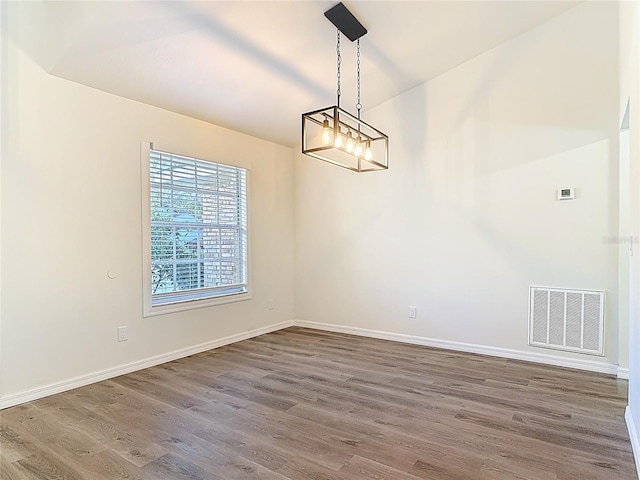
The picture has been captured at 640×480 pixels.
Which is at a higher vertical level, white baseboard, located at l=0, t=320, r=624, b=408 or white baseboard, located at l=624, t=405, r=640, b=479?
white baseboard, located at l=624, t=405, r=640, b=479

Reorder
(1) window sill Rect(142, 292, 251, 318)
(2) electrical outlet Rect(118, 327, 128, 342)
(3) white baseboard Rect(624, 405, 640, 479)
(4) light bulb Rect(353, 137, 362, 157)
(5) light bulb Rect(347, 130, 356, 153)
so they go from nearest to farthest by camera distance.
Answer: (3) white baseboard Rect(624, 405, 640, 479) < (5) light bulb Rect(347, 130, 356, 153) < (4) light bulb Rect(353, 137, 362, 157) < (2) electrical outlet Rect(118, 327, 128, 342) < (1) window sill Rect(142, 292, 251, 318)

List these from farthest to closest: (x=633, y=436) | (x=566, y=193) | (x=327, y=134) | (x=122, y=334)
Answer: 1. (x=566, y=193)
2. (x=122, y=334)
3. (x=327, y=134)
4. (x=633, y=436)

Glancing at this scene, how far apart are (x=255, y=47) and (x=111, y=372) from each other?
3.12 meters

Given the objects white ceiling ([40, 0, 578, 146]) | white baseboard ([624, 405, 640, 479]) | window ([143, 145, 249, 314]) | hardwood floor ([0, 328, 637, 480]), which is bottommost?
hardwood floor ([0, 328, 637, 480])

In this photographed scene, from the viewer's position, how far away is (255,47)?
10.7 feet

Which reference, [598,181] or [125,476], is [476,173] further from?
[125,476]

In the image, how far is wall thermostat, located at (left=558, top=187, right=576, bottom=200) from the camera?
359 cm

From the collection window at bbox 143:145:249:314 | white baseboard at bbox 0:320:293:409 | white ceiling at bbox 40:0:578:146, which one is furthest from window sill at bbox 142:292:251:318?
white ceiling at bbox 40:0:578:146

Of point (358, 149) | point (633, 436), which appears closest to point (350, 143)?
point (358, 149)

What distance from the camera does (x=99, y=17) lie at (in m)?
→ 2.62

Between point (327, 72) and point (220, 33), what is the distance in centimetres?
125

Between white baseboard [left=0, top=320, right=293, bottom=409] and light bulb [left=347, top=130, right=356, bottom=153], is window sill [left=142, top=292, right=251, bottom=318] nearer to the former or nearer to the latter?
white baseboard [left=0, top=320, right=293, bottom=409]

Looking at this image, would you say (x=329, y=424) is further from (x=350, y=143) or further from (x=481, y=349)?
(x=481, y=349)

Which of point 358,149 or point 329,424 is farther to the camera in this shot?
point 358,149
